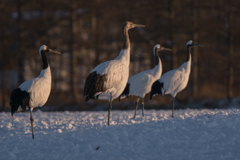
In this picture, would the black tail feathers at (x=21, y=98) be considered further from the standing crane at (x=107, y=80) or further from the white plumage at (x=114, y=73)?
the white plumage at (x=114, y=73)

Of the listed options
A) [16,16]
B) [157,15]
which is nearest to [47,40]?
[16,16]

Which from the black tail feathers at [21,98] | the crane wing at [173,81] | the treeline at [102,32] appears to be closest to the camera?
the black tail feathers at [21,98]

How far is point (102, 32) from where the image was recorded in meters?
20.3

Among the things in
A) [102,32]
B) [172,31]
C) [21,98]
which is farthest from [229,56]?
[21,98]

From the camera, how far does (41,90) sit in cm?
788

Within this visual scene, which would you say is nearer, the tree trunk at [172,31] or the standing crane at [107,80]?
the standing crane at [107,80]

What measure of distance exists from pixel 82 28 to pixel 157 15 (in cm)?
480

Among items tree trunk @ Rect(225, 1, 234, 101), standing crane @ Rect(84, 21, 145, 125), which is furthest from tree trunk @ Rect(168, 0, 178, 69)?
standing crane @ Rect(84, 21, 145, 125)

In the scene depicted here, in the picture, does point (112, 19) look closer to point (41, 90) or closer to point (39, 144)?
point (41, 90)

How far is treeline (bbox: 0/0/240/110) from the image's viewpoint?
18391 millimetres

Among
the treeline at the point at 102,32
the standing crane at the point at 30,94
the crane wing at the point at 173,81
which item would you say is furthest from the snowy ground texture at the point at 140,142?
the treeline at the point at 102,32

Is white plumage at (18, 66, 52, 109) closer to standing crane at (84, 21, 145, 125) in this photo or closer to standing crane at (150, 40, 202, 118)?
standing crane at (84, 21, 145, 125)

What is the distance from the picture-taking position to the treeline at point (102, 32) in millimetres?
18391

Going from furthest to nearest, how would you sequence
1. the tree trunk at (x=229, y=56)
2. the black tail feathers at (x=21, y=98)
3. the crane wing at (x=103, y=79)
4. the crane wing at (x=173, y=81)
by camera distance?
the tree trunk at (x=229, y=56) → the crane wing at (x=173, y=81) → the crane wing at (x=103, y=79) → the black tail feathers at (x=21, y=98)
